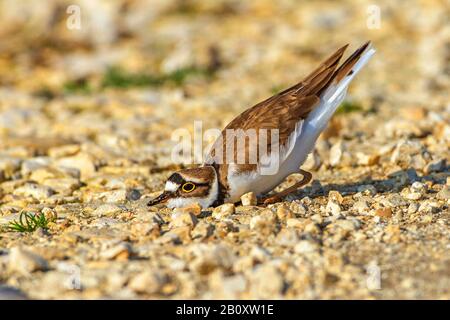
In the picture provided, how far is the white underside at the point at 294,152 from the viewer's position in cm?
560

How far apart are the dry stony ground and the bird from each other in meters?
0.16

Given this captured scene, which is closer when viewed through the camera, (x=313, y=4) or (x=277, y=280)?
(x=277, y=280)

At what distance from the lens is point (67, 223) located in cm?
553

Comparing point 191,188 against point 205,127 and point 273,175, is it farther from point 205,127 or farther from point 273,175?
point 205,127

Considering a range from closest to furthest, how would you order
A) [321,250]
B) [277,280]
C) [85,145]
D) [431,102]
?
[277,280]
[321,250]
[85,145]
[431,102]

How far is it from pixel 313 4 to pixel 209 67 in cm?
335

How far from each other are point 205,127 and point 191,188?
324cm

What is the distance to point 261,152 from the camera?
557 cm

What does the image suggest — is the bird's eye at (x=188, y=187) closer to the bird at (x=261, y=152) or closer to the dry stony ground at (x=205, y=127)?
the bird at (x=261, y=152)

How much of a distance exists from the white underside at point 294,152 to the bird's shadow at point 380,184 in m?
0.47

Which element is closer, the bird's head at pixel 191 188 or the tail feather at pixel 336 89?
the bird's head at pixel 191 188

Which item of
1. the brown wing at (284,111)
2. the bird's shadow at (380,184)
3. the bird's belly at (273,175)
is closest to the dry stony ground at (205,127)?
the bird's shadow at (380,184)
